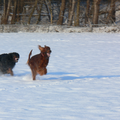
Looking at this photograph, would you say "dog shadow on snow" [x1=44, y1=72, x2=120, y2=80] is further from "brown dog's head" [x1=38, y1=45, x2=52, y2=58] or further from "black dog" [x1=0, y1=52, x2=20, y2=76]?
"brown dog's head" [x1=38, y1=45, x2=52, y2=58]

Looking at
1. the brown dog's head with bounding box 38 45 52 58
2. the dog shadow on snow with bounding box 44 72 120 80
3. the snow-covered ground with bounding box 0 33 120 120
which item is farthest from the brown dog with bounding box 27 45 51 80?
the dog shadow on snow with bounding box 44 72 120 80

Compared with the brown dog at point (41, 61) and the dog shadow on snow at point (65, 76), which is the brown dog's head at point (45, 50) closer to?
the brown dog at point (41, 61)

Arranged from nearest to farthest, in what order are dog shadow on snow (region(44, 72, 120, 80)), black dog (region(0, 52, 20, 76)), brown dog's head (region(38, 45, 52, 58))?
brown dog's head (region(38, 45, 52, 58)), dog shadow on snow (region(44, 72, 120, 80)), black dog (region(0, 52, 20, 76))

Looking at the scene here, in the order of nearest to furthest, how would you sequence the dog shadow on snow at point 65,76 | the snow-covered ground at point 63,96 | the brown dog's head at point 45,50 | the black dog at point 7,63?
the snow-covered ground at point 63,96
the brown dog's head at point 45,50
the dog shadow on snow at point 65,76
the black dog at point 7,63

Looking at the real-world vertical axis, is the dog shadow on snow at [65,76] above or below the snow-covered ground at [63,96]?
below

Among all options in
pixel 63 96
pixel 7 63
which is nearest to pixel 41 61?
pixel 63 96

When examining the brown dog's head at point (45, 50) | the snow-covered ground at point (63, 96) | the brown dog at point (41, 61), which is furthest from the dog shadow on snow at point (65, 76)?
the brown dog's head at point (45, 50)

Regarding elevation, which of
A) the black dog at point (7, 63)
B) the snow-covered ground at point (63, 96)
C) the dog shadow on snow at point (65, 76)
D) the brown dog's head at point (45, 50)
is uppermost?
the brown dog's head at point (45, 50)

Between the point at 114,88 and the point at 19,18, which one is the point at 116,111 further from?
the point at 19,18

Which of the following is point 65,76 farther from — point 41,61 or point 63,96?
point 63,96

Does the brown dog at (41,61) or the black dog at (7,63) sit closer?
the brown dog at (41,61)

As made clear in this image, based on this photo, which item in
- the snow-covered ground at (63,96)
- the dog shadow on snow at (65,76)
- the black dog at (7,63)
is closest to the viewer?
the snow-covered ground at (63,96)

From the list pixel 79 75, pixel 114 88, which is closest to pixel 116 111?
pixel 114 88

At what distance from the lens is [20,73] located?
25.3ft
